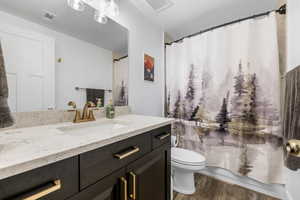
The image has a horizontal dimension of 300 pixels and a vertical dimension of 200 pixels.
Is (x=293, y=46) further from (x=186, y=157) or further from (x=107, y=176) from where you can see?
(x=107, y=176)

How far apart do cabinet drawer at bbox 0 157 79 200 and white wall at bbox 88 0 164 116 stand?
1.02 metres

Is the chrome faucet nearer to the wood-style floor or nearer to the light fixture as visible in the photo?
the light fixture

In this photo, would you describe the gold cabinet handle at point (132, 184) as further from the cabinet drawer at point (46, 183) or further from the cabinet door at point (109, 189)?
the cabinet drawer at point (46, 183)

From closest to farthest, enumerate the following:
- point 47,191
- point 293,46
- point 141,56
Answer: point 47,191 → point 293,46 → point 141,56

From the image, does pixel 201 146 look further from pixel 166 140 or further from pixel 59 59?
pixel 59 59

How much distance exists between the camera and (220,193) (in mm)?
1414

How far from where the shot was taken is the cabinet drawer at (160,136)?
0.87 meters

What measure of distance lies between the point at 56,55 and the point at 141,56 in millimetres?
891

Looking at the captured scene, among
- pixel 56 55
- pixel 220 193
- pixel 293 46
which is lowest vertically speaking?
pixel 220 193

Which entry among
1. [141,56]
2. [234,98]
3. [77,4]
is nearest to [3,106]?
[77,4]

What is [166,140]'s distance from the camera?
1.01m

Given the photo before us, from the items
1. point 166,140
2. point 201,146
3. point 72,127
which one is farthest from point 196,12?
point 72,127

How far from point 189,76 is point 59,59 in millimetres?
1474

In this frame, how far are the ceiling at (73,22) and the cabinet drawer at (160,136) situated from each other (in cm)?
90
